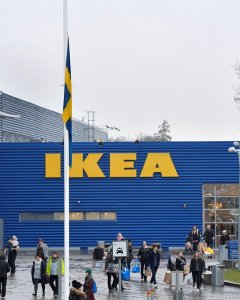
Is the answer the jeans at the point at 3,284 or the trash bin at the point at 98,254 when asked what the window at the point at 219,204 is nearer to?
the trash bin at the point at 98,254

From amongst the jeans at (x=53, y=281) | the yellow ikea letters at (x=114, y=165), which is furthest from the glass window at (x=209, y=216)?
the jeans at (x=53, y=281)

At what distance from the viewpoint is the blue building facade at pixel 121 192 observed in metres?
50.6

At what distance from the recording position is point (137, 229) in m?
50.5

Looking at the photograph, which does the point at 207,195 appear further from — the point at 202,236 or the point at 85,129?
the point at 85,129

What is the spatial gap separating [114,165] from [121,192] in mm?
1589

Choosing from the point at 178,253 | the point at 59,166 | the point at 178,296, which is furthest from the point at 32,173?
the point at 178,296

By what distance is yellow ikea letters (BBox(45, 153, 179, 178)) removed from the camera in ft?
167

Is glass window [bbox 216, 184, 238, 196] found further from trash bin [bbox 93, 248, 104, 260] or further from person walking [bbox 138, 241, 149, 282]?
person walking [bbox 138, 241, 149, 282]

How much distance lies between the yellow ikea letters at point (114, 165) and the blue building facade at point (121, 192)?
6 cm

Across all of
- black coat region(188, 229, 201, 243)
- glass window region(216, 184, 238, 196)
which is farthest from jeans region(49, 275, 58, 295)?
glass window region(216, 184, 238, 196)

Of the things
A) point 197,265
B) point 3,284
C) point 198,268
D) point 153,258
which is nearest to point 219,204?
point 153,258

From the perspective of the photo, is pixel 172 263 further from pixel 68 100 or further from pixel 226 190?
pixel 226 190

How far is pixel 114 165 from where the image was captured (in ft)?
167

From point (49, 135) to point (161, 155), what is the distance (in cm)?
2431
